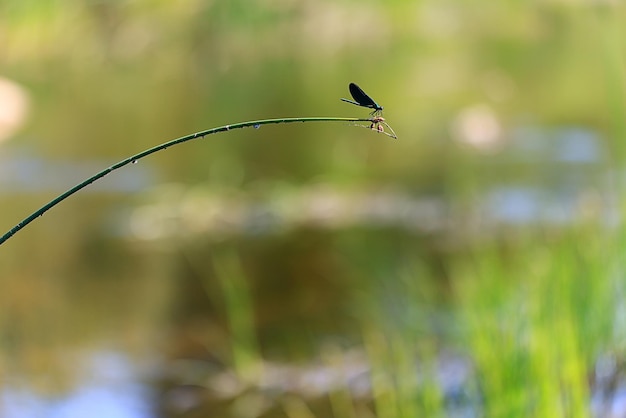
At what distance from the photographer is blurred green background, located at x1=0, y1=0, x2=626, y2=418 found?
184cm

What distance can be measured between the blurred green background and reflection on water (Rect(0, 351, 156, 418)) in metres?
0.01

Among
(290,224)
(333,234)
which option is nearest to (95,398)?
(333,234)

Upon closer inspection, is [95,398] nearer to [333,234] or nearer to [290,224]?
[333,234]

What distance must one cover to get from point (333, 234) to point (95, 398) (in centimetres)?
176

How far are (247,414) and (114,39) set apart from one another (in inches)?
348

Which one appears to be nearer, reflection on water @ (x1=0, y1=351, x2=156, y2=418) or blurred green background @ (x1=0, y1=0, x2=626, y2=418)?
blurred green background @ (x1=0, y1=0, x2=626, y2=418)

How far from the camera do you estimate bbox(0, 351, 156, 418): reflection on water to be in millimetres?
2592

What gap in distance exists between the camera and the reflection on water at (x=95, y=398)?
2592mm

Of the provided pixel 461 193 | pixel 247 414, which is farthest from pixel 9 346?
pixel 461 193

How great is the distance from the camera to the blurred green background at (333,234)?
6.04ft

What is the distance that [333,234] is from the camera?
4.20 meters

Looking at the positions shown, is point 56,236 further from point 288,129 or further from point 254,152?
point 288,129

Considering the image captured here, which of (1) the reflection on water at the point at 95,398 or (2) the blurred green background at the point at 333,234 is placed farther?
(1) the reflection on water at the point at 95,398

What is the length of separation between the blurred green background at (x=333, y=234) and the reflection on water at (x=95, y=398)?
0.01 meters
